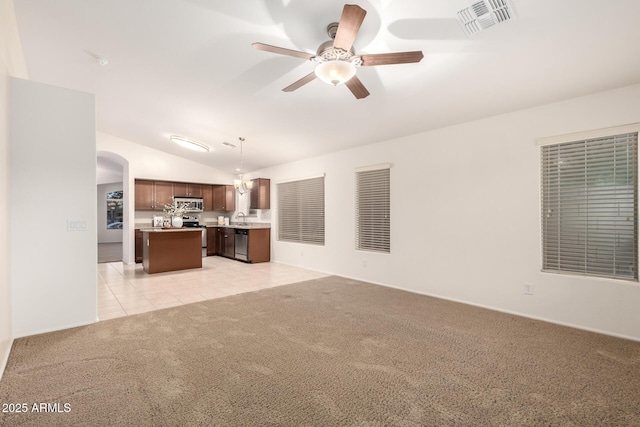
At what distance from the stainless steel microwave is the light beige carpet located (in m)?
5.19

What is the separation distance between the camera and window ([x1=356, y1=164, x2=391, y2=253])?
202 inches

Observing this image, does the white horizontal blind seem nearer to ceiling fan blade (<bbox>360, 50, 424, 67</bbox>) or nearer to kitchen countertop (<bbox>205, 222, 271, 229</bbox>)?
ceiling fan blade (<bbox>360, 50, 424, 67</bbox>)

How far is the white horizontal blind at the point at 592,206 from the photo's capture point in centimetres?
301

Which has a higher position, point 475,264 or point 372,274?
point 475,264

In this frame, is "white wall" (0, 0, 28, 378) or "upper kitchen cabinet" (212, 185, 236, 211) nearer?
"white wall" (0, 0, 28, 378)


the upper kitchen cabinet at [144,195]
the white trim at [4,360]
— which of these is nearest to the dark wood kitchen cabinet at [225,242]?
the upper kitchen cabinet at [144,195]

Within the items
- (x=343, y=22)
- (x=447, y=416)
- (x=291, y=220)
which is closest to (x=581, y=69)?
(x=343, y=22)

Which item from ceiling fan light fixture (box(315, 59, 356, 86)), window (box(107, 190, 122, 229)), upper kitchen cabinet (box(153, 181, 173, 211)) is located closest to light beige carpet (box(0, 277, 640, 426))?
ceiling fan light fixture (box(315, 59, 356, 86))

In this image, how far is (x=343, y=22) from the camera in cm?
188

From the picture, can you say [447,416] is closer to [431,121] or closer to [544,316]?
[544,316]

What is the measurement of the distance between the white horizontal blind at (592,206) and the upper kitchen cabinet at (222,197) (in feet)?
24.7

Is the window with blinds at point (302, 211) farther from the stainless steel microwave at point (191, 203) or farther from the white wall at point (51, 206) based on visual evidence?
the white wall at point (51, 206)

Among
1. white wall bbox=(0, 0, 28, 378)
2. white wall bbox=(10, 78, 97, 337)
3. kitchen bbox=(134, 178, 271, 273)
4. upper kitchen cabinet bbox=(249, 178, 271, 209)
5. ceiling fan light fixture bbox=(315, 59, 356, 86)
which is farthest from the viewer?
upper kitchen cabinet bbox=(249, 178, 271, 209)

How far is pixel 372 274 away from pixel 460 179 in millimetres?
2188
